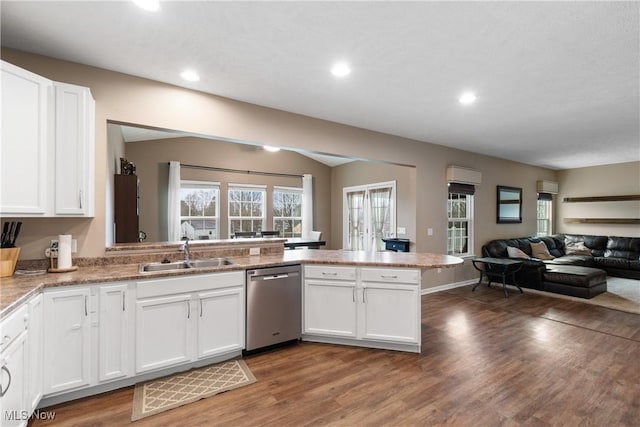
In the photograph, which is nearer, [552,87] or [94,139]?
[94,139]

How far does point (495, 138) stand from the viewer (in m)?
4.88

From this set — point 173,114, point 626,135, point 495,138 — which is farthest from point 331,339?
point 626,135

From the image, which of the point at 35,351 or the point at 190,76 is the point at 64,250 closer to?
the point at 35,351

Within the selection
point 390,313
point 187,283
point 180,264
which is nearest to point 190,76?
point 180,264

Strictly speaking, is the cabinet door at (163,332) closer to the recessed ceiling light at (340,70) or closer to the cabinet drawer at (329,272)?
the cabinet drawer at (329,272)

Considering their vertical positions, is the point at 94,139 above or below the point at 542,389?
above

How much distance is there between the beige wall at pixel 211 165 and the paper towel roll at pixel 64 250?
3.54 m

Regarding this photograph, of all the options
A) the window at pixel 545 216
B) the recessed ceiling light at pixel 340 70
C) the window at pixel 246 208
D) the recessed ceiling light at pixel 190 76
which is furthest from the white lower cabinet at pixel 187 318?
the window at pixel 545 216

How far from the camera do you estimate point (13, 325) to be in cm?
160

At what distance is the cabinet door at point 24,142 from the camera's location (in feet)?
6.52

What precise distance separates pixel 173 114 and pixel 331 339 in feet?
9.10

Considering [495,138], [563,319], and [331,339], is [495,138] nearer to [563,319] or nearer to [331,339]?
[563,319]

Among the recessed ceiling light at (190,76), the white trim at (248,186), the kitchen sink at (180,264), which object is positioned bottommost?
the kitchen sink at (180,264)

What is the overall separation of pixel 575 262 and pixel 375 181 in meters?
4.35
